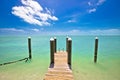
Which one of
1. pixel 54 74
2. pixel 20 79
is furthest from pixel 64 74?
pixel 20 79

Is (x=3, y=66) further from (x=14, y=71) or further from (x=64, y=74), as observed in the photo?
(x=64, y=74)

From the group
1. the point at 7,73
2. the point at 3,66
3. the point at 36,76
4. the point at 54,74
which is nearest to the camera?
the point at 54,74

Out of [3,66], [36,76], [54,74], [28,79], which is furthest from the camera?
[3,66]

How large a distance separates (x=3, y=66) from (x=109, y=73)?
9073 mm

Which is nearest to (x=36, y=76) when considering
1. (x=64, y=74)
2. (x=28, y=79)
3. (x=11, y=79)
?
(x=28, y=79)

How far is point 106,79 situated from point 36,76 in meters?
4.87

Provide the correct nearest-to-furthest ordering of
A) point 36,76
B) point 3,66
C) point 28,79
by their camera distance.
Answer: point 28,79, point 36,76, point 3,66

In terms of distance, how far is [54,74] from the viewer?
5.01 m

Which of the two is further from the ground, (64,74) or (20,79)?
(64,74)

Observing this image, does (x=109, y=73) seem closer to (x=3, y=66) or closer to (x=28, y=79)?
(x=28, y=79)

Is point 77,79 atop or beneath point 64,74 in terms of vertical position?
beneath

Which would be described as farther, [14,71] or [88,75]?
[14,71]

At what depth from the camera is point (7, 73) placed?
821cm

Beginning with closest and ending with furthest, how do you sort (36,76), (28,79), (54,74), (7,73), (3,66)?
(54,74) → (28,79) → (36,76) → (7,73) → (3,66)
